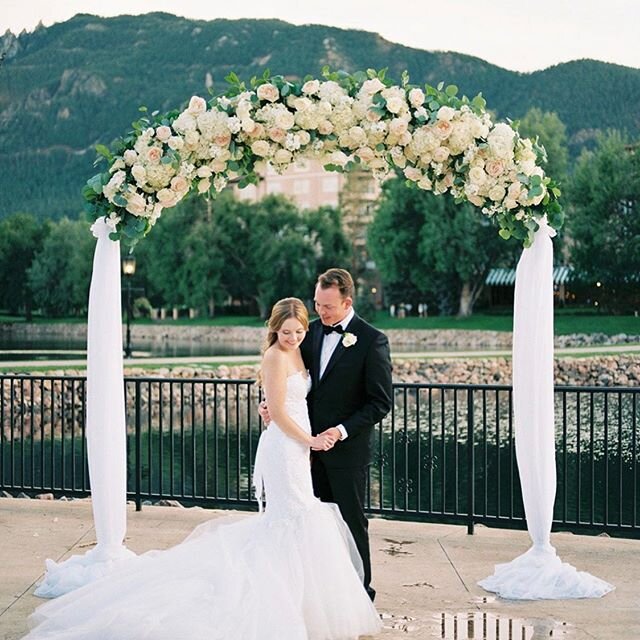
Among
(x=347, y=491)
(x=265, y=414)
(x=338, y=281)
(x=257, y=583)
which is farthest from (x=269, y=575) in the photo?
(x=338, y=281)

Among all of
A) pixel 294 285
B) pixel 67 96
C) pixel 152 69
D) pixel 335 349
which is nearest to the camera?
pixel 335 349

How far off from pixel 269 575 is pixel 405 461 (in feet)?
12.0

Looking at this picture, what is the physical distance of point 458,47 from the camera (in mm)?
128875

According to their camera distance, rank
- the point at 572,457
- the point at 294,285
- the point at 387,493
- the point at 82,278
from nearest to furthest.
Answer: the point at 387,493, the point at 572,457, the point at 294,285, the point at 82,278

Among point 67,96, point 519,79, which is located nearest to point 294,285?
point 519,79

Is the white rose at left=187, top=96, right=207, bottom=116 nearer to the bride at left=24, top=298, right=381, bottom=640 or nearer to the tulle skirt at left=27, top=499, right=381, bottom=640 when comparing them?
the bride at left=24, top=298, right=381, bottom=640

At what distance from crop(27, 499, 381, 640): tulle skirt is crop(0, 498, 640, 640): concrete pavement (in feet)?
1.28

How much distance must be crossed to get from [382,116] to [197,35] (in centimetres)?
13387

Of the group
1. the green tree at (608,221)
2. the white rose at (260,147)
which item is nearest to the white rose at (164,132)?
the white rose at (260,147)

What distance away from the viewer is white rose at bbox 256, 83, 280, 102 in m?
6.61

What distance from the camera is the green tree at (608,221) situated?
5903cm

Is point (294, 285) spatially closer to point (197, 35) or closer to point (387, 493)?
point (387, 493)

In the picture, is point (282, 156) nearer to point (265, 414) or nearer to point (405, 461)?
point (265, 414)

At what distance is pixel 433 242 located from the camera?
5869cm
